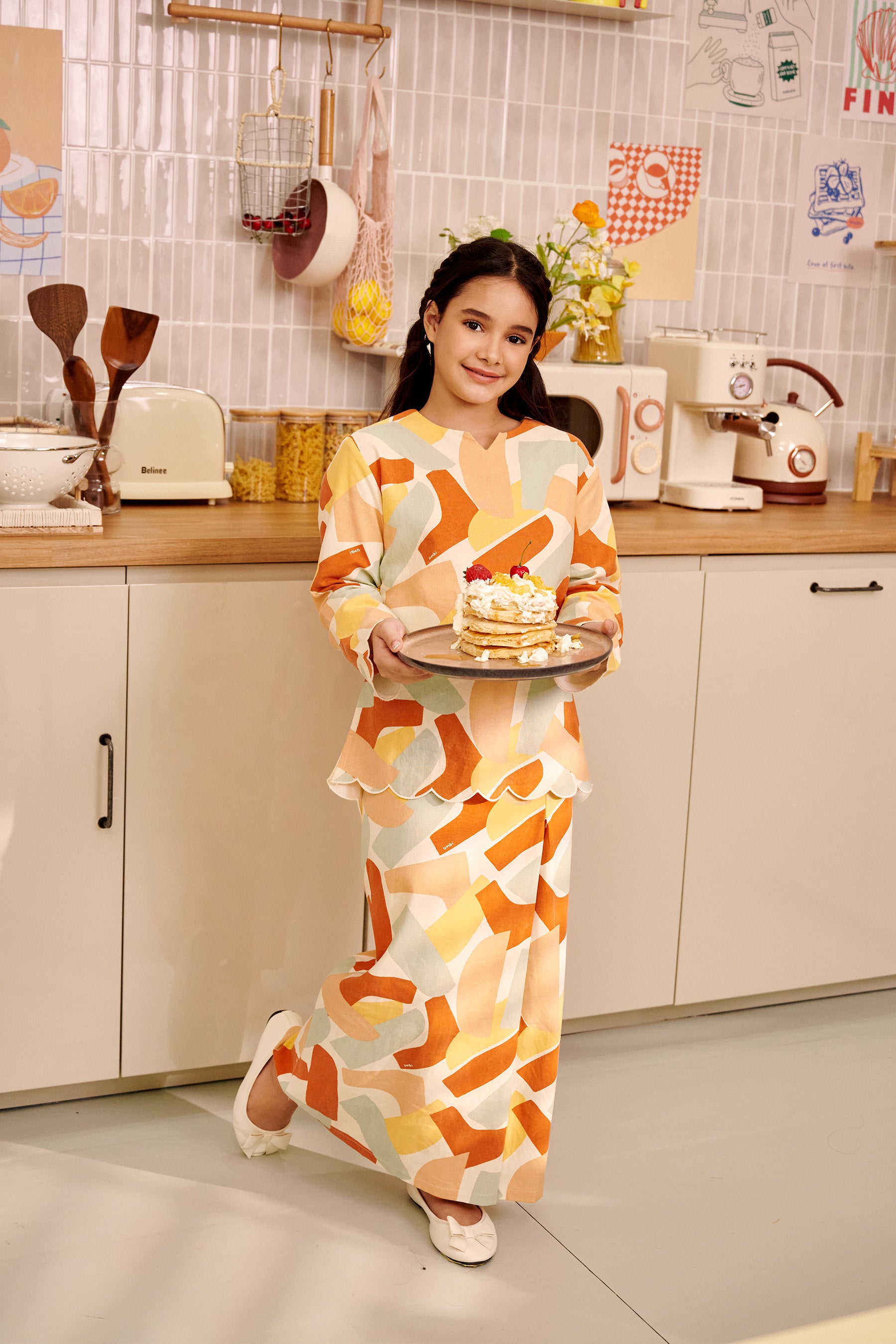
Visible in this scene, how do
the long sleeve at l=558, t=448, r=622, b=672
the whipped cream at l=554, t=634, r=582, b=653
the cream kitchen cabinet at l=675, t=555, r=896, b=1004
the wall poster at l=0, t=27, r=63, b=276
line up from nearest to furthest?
the whipped cream at l=554, t=634, r=582, b=653, the long sleeve at l=558, t=448, r=622, b=672, the wall poster at l=0, t=27, r=63, b=276, the cream kitchen cabinet at l=675, t=555, r=896, b=1004

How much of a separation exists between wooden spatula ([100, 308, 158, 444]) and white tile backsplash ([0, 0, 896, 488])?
0.25 metres

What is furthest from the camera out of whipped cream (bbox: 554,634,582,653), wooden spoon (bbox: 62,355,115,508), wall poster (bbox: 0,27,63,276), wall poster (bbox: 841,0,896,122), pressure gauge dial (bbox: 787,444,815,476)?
wall poster (bbox: 841,0,896,122)

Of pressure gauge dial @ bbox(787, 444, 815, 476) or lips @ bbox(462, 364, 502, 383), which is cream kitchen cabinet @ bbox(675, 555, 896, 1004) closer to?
pressure gauge dial @ bbox(787, 444, 815, 476)

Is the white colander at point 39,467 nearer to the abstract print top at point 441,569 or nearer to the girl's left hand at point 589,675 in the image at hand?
the abstract print top at point 441,569

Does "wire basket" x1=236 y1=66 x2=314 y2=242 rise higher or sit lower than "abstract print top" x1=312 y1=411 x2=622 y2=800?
higher

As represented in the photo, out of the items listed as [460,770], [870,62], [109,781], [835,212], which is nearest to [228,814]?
[109,781]

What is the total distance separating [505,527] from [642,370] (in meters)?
0.86

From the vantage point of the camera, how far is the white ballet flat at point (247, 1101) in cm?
192

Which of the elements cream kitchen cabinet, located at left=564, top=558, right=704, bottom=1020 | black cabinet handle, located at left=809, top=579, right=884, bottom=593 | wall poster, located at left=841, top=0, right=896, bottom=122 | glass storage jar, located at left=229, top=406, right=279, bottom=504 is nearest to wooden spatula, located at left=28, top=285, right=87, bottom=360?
glass storage jar, located at left=229, top=406, right=279, bottom=504

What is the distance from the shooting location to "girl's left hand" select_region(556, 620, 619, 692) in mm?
1663

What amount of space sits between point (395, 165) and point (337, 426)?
0.52 metres

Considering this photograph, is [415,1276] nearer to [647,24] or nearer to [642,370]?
[642,370]

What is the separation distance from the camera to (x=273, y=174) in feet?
7.80

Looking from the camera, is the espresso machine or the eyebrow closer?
the eyebrow
